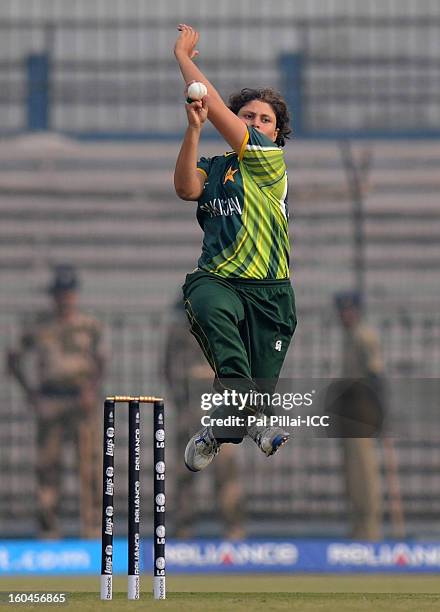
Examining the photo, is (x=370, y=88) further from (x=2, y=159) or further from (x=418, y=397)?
(x=418, y=397)

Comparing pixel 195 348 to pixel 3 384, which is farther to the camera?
pixel 3 384

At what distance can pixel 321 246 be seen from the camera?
45.6 feet

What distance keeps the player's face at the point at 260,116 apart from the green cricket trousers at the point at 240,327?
62 cm

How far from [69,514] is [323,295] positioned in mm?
2648

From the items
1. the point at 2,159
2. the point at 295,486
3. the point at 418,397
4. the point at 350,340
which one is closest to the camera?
the point at 418,397

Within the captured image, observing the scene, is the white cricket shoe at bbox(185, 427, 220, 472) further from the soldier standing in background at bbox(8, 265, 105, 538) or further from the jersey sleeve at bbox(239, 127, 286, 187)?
the soldier standing in background at bbox(8, 265, 105, 538)

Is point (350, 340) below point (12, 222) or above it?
below

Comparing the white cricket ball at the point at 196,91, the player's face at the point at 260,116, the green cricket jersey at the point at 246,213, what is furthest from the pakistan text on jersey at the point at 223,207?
the white cricket ball at the point at 196,91

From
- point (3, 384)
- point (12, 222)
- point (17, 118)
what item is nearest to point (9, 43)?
point (17, 118)

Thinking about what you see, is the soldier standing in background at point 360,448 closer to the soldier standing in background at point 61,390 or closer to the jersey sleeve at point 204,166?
the soldier standing in background at point 61,390

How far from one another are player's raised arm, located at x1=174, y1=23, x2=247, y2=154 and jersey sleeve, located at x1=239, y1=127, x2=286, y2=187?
0.13 ft

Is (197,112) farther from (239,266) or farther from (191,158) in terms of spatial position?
(239,266)

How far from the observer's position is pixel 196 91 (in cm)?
652

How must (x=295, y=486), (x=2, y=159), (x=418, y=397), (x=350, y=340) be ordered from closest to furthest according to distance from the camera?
1. (x=418, y=397)
2. (x=350, y=340)
3. (x=295, y=486)
4. (x=2, y=159)
